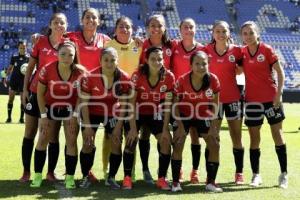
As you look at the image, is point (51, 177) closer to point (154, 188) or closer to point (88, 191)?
point (88, 191)

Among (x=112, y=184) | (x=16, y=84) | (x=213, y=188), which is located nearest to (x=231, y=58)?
(x=213, y=188)

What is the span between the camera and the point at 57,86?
228 inches

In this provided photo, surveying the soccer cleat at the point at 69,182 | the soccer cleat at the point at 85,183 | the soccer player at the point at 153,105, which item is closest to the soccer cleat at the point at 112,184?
the soccer player at the point at 153,105

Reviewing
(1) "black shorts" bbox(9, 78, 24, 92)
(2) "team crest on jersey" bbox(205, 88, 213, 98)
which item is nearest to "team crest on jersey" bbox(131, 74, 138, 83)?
(2) "team crest on jersey" bbox(205, 88, 213, 98)

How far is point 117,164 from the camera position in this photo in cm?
595

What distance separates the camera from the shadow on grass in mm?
5391

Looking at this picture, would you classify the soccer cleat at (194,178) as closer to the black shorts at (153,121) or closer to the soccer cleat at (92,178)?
the black shorts at (153,121)

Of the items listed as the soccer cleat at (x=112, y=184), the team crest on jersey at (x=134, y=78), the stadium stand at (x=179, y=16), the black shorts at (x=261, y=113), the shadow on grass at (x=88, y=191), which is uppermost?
the stadium stand at (x=179, y=16)

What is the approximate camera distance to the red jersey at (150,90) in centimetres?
590

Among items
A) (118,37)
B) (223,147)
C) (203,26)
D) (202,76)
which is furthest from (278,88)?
(203,26)

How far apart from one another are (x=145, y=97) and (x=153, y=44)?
32.2 inches

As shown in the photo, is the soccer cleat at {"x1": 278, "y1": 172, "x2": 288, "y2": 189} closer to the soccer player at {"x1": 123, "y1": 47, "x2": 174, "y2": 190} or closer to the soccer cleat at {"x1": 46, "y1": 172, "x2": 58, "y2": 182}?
the soccer player at {"x1": 123, "y1": 47, "x2": 174, "y2": 190}

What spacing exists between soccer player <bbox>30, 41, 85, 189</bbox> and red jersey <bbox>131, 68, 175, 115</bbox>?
0.68 m

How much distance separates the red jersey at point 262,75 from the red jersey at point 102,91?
1595 mm
